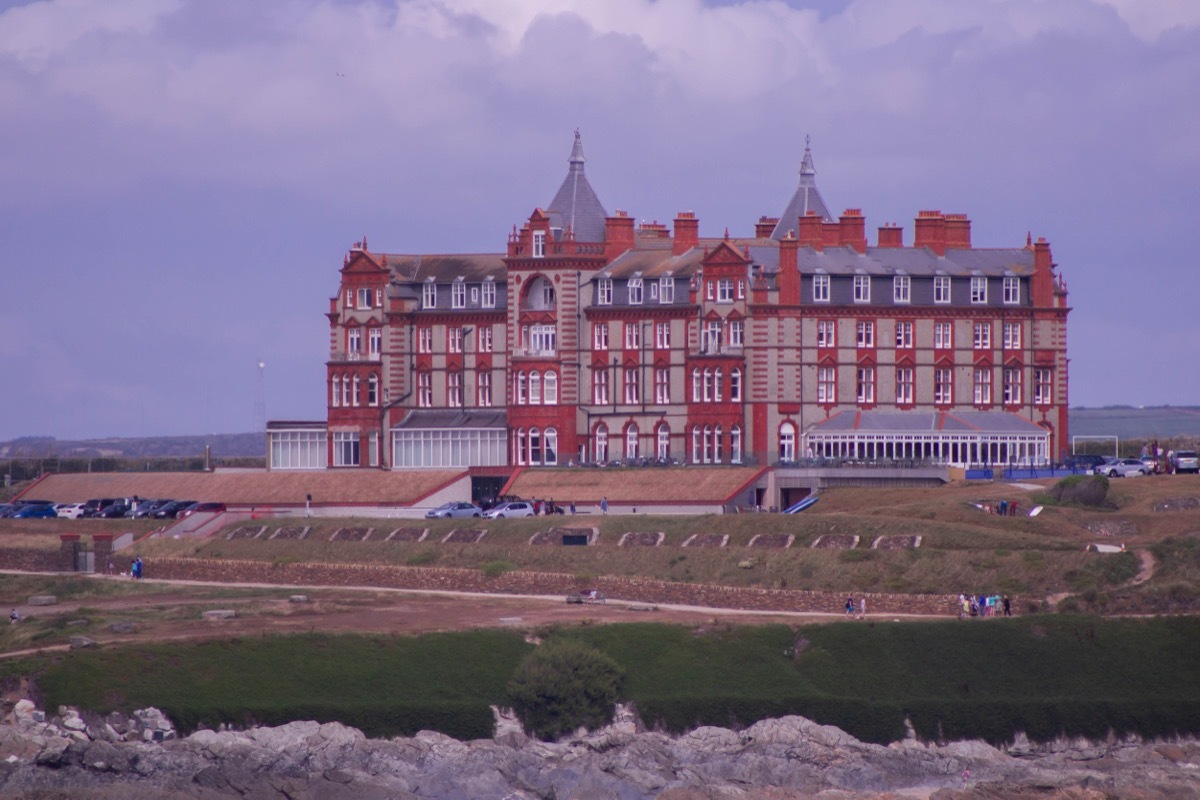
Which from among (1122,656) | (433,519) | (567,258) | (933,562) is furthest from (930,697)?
(567,258)

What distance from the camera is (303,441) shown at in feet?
389

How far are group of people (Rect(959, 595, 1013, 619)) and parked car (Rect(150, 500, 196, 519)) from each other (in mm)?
44463

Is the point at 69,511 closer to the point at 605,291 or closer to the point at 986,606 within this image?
the point at 605,291

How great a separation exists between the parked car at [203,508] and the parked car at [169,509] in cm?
33

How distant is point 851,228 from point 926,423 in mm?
13307

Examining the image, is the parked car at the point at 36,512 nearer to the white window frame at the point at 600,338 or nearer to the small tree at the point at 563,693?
the white window frame at the point at 600,338

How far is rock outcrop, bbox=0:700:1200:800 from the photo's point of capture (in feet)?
197

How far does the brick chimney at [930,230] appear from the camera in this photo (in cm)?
11275

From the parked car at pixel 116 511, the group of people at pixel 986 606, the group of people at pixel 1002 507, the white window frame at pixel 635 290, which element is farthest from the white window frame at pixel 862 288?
the parked car at pixel 116 511

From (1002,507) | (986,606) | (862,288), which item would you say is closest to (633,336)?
(862,288)

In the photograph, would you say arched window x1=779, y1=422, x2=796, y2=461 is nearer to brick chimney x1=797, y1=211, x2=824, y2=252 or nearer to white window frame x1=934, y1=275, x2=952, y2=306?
white window frame x1=934, y1=275, x2=952, y2=306

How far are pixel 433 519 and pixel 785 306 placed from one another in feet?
72.4

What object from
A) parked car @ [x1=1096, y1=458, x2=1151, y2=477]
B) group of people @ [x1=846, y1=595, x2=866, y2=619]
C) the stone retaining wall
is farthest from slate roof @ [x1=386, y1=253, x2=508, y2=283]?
group of people @ [x1=846, y1=595, x2=866, y2=619]

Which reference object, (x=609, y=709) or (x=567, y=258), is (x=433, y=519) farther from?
(x=609, y=709)
